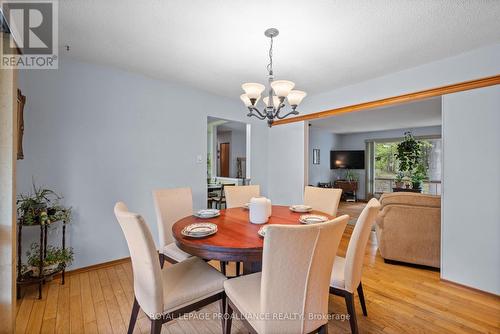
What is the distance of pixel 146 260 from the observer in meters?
1.31

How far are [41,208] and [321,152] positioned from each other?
23.5ft

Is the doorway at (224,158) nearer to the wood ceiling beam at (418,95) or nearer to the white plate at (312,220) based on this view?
A: the wood ceiling beam at (418,95)

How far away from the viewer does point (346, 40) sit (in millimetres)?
2115

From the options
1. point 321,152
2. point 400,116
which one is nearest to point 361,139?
point 321,152

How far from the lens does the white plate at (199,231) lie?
1523 millimetres

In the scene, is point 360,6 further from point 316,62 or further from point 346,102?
point 346,102

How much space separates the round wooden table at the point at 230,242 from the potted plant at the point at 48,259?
1430 millimetres

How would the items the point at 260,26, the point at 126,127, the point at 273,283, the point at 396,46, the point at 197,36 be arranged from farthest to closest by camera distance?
the point at 126,127 < the point at 396,46 < the point at 197,36 < the point at 260,26 < the point at 273,283

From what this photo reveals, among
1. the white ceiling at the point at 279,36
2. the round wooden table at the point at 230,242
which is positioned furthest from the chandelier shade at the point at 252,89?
the round wooden table at the point at 230,242

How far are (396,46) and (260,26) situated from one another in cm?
134

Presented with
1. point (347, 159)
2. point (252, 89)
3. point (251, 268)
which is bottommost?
point (251, 268)

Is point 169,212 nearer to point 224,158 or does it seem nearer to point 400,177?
point 224,158

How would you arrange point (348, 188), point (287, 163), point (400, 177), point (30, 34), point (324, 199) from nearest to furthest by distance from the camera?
point (30, 34) → point (324, 199) → point (287, 163) → point (400, 177) → point (348, 188)

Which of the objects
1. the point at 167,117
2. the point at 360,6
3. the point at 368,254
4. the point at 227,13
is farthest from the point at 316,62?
the point at 368,254
